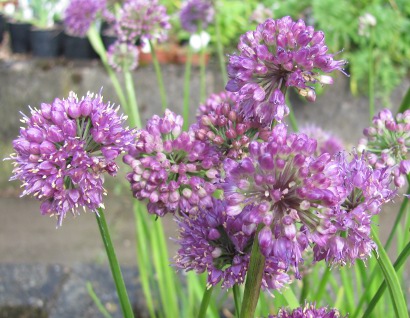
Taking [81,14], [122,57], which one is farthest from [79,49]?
[122,57]

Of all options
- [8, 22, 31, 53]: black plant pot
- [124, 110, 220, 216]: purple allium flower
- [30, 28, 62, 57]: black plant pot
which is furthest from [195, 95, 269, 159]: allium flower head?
[8, 22, 31, 53]: black plant pot

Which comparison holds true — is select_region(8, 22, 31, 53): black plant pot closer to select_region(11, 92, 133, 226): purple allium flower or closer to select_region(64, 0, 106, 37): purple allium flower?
select_region(64, 0, 106, 37): purple allium flower

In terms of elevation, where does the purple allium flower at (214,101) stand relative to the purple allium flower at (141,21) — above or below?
below

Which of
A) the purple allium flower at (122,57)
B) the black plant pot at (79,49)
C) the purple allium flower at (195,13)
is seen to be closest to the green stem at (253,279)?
the purple allium flower at (122,57)

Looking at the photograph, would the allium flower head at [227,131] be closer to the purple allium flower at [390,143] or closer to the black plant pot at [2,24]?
the purple allium flower at [390,143]

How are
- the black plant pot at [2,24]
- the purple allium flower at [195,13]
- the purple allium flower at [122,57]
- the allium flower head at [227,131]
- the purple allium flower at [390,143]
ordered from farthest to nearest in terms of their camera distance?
the black plant pot at [2,24] < the purple allium flower at [195,13] < the purple allium flower at [122,57] < the purple allium flower at [390,143] < the allium flower head at [227,131]

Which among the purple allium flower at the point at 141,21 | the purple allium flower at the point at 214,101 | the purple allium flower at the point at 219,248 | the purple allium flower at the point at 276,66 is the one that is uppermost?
the purple allium flower at the point at 141,21

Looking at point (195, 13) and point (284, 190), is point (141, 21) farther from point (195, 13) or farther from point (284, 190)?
point (284, 190)
